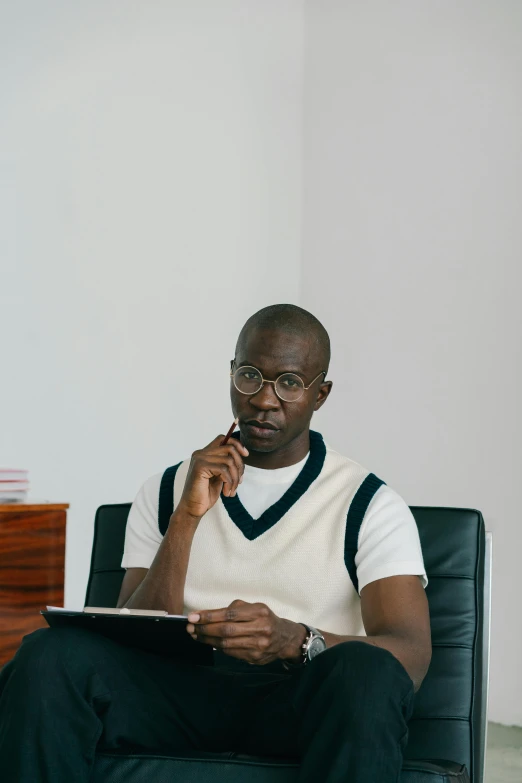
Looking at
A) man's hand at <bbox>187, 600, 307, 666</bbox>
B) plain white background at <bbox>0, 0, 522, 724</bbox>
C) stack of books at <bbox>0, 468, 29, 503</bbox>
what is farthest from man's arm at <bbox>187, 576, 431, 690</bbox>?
plain white background at <bbox>0, 0, 522, 724</bbox>

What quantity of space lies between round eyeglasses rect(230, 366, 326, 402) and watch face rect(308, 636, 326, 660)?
56cm

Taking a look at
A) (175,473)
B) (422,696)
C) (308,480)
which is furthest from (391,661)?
(175,473)

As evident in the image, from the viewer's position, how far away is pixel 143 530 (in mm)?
2016

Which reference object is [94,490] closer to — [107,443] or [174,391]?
[107,443]

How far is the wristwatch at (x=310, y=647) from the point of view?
150 cm

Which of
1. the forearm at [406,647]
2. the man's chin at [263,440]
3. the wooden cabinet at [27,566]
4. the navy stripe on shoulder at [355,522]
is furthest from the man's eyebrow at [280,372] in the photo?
the wooden cabinet at [27,566]

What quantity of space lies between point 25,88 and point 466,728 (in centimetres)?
269

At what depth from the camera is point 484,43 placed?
157 inches

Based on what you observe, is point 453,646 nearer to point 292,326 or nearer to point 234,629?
point 234,629

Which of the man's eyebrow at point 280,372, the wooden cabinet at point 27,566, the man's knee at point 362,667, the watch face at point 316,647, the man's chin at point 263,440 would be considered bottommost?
the wooden cabinet at point 27,566

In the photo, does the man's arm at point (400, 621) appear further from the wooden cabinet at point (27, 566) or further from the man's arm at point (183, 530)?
the wooden cabinet at point (27, 566)

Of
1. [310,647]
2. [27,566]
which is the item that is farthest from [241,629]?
[27,566]

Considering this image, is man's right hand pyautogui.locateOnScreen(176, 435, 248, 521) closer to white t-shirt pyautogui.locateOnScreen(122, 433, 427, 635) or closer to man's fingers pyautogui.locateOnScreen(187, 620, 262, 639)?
white t-shirt pyautogui.locateOnScreen(122, 433, 427, 635)

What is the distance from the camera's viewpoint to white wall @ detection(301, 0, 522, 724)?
382 cm
